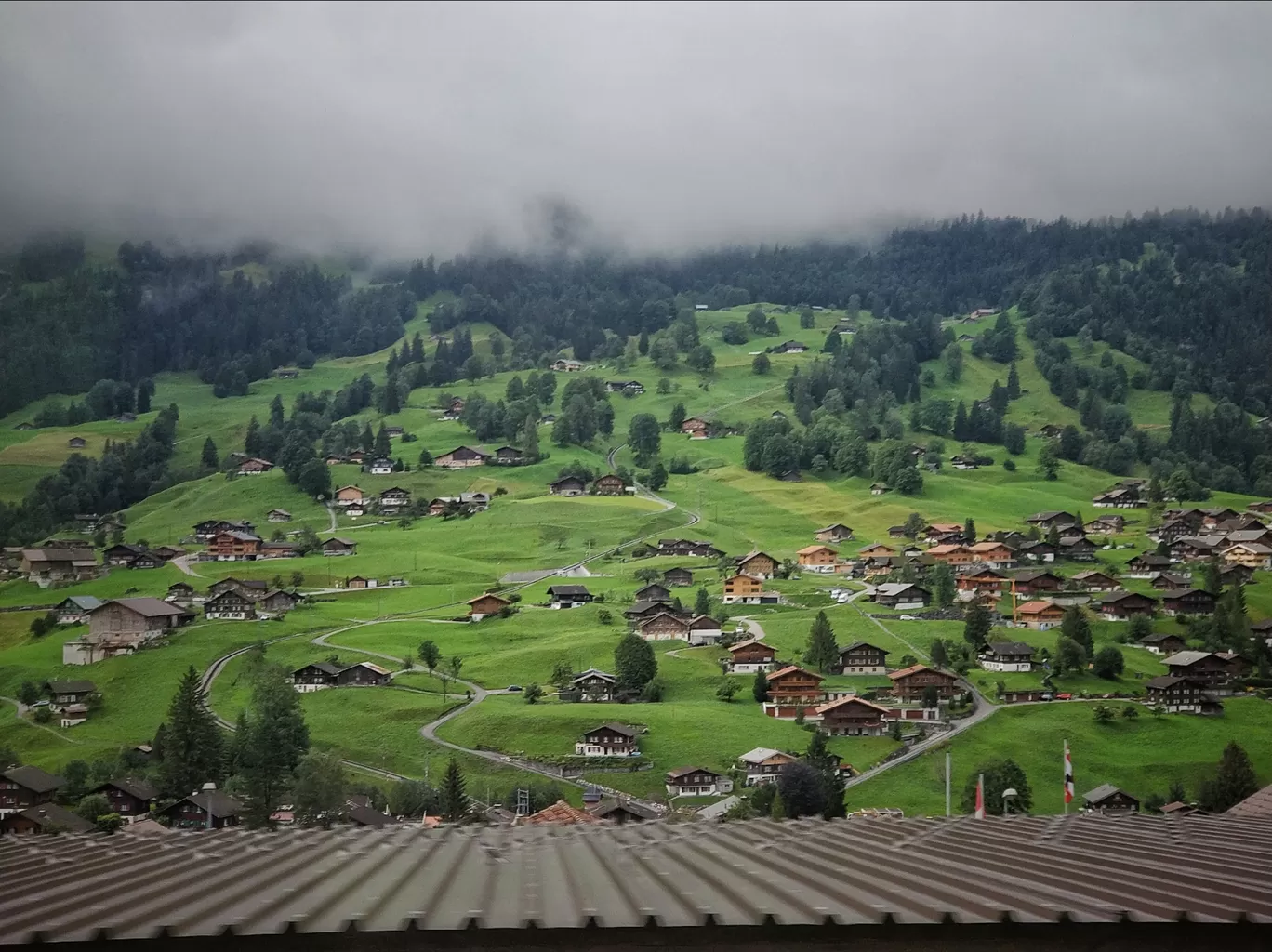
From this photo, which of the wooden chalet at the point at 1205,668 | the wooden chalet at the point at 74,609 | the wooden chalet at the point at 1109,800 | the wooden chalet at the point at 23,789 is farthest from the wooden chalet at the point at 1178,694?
the wooden chalet at the point at 74,609

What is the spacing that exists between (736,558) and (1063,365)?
363 feet

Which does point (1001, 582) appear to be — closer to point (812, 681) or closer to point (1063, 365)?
point (812, 681)

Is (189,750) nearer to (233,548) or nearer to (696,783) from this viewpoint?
(696,783)

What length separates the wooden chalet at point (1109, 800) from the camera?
43812 mm

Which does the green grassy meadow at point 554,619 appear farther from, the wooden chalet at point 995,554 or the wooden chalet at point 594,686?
the wooden chalet at point 995,554

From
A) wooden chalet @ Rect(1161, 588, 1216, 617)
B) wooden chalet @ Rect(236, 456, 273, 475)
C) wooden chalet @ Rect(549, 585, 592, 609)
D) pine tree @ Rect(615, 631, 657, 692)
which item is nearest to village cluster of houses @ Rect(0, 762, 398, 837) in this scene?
pine tree @ Rect(615, 631, 657, 692)

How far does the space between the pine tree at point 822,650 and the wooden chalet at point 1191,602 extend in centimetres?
2710

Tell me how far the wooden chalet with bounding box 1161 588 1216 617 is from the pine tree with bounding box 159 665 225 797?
205 ft

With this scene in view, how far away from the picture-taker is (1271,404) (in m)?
171

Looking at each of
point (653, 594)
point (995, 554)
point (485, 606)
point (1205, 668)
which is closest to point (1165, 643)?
point (1205, 668)

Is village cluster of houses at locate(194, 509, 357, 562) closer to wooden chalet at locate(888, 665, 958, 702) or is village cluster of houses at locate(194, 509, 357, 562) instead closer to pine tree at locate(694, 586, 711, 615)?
pine tree at locate(694, 586, 711, 615)

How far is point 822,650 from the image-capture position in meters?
63.8

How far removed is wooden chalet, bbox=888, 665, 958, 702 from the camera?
59.6 metres

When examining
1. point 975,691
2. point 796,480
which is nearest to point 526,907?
point 975,691
